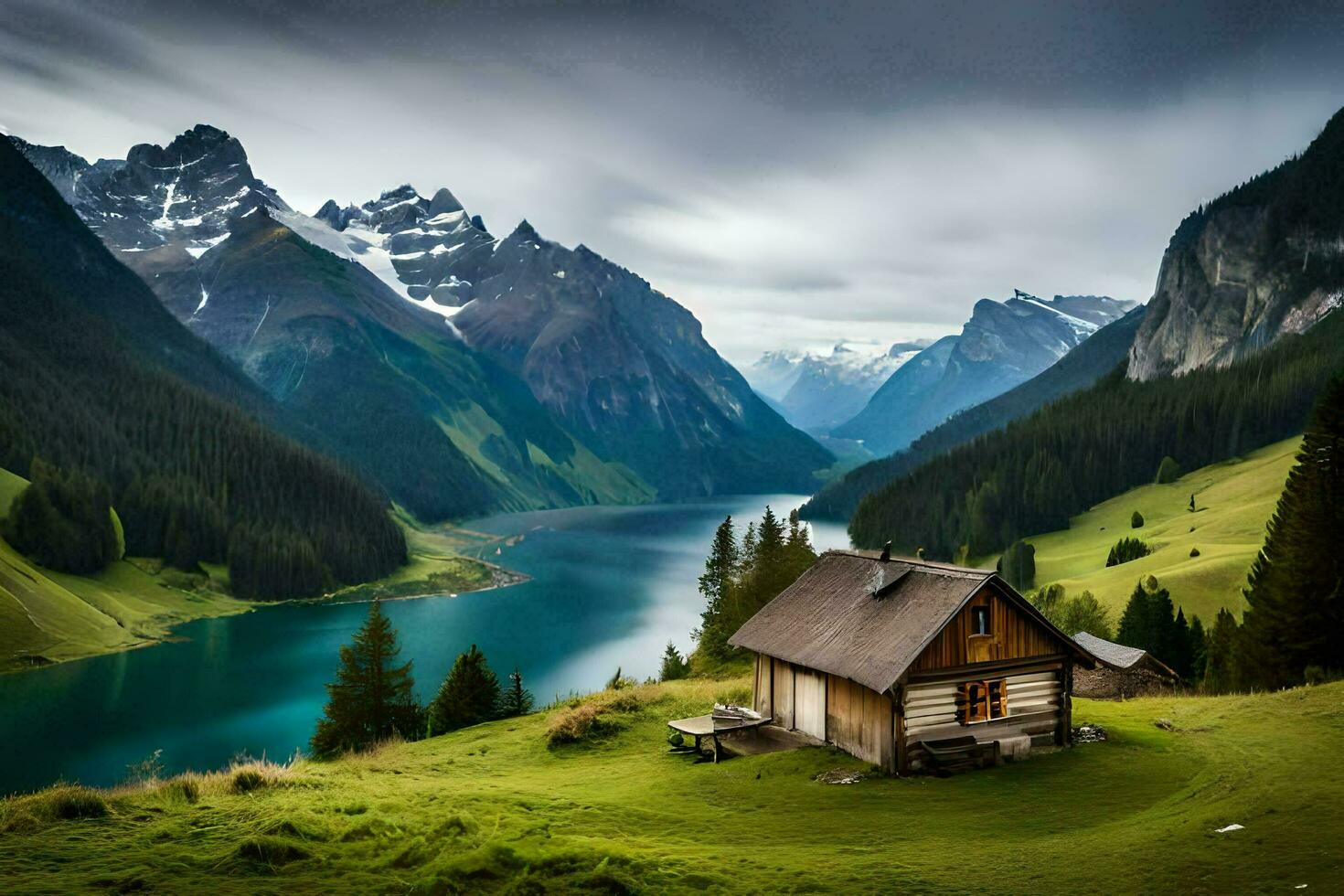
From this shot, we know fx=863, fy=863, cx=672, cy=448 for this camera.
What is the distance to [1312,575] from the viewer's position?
40.1 m

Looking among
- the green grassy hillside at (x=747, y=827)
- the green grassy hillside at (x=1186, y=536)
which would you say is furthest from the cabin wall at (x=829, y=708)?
the green grassy hillside at (x=1186, y=536)

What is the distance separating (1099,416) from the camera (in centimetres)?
16850

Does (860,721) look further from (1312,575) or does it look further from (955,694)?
(1312,575)

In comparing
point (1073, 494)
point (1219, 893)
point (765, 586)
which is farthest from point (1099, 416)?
point (1219, 893)

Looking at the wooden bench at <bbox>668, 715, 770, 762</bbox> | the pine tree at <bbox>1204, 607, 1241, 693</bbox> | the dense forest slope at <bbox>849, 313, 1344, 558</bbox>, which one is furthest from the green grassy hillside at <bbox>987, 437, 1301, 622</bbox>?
the wooden bench at <bbox>668, 715, 770, 762</bbox>

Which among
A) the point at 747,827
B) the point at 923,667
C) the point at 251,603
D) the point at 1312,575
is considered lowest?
the point at 251,603

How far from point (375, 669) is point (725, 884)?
3812 centimetres

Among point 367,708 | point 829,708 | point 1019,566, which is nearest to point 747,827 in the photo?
Answer: point 829,708

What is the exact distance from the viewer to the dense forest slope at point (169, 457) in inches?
5630

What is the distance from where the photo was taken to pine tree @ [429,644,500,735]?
4900 centimetres

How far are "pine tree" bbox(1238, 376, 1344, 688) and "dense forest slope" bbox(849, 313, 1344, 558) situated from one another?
109942mm

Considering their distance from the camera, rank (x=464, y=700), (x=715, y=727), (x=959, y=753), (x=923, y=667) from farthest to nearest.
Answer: (x=464, y=700) < (x=715, y=727) < (x=923, y=667) < (x=959, y=753)

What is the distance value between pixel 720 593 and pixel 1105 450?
110181 millimetres

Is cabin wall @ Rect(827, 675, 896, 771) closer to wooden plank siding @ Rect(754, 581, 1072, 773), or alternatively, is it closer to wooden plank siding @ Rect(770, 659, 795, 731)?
wooden plank siding @ Rect(754, 581, 1072, 773)
